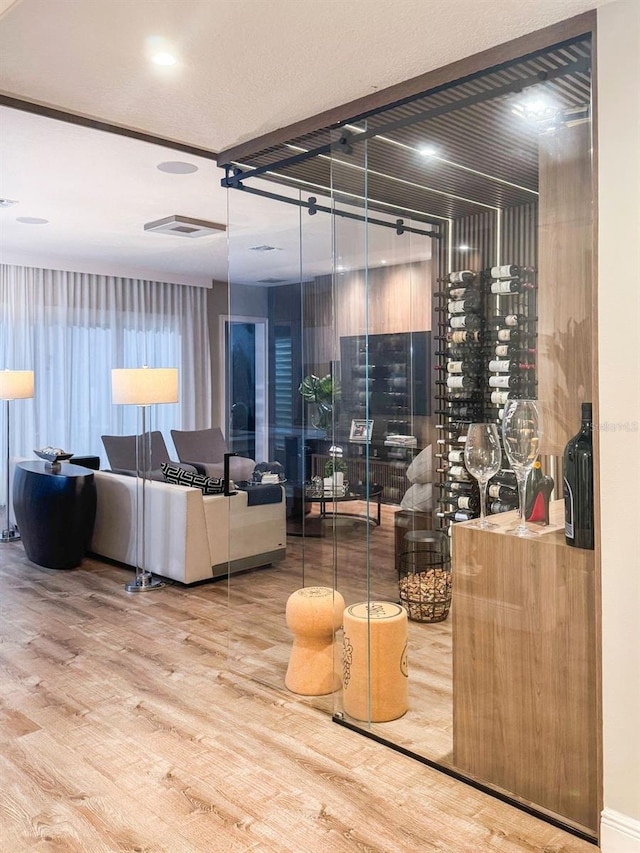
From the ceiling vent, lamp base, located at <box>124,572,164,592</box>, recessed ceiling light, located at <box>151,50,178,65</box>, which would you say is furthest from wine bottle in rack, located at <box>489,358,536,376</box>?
the ceiling vent

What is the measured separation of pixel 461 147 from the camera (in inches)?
92.0

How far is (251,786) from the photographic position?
2.27 m

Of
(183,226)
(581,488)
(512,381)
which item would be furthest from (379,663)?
(183,226)

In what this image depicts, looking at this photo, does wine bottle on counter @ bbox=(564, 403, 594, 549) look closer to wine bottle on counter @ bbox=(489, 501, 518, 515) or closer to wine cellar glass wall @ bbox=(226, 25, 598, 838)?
wine cellar glass wall @ bbox=(226, 25, 598, 838)

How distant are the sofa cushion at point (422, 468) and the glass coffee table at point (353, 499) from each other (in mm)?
146

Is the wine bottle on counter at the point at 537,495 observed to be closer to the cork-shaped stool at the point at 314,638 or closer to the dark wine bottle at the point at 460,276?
the dark wine bottle at the point at 460,276

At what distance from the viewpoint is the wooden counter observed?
80.6 inches

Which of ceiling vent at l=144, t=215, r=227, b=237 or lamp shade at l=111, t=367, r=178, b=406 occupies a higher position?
ceiling vent at l=144, t=215, r=227, b=237

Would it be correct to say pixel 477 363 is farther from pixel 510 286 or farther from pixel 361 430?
pixel 361 430

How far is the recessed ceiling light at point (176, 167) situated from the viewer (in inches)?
145

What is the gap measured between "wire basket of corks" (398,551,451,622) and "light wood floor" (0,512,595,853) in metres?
0.49

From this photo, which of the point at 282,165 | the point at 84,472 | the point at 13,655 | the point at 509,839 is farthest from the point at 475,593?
the point at 84,472

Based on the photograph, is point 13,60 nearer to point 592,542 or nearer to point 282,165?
point 282,165

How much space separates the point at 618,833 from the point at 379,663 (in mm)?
938
